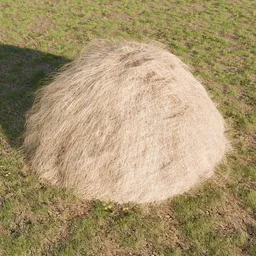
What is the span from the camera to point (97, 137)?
525cm

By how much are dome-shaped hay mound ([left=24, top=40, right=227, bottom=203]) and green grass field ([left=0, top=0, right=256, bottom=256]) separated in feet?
1.21

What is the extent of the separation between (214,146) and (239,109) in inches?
103

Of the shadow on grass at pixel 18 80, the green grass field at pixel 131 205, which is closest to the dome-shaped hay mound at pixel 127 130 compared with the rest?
A: the green grass field at pixel 131 205

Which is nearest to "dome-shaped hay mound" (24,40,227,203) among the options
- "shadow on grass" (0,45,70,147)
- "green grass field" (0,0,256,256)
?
"green grass field" (0,0,256,256)

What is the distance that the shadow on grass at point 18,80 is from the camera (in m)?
7.39

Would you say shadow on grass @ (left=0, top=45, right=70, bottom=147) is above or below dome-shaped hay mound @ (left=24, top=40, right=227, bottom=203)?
below

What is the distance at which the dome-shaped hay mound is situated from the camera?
5223 mm

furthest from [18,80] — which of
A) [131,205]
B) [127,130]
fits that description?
[131,205]

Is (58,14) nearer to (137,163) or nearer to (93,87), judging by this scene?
(93,87)

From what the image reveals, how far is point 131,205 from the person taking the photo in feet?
18.4

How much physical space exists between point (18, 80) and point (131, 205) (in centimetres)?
533

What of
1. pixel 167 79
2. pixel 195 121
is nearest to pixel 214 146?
pixel 195 121

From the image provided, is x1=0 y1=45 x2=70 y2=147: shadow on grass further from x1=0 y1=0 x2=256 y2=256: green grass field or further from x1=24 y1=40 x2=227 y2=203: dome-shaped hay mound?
x1=24 y1=40 x2=227 y2=203: dome-shaped hay mound

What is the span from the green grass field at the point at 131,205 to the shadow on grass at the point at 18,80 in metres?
0.03
